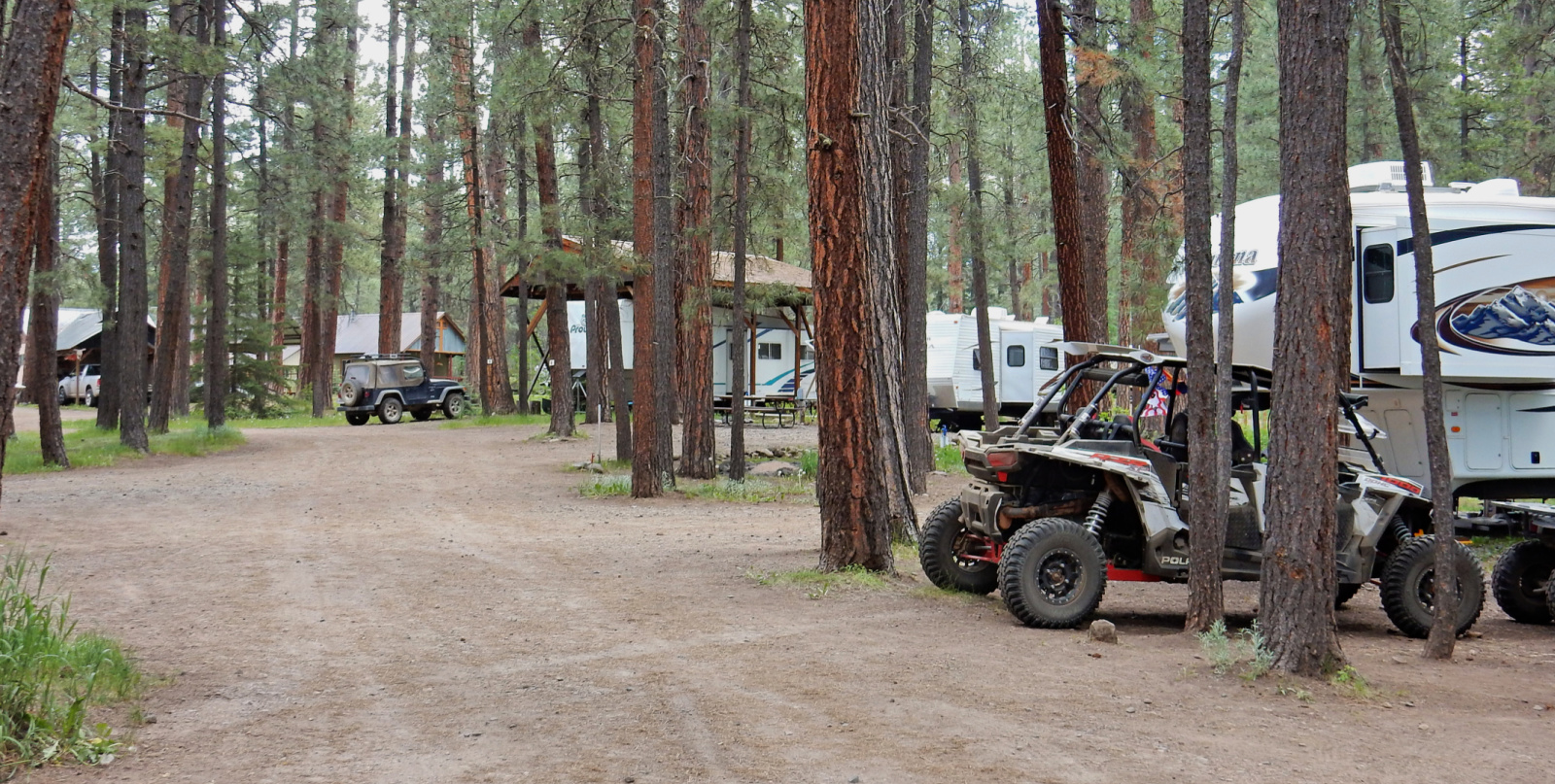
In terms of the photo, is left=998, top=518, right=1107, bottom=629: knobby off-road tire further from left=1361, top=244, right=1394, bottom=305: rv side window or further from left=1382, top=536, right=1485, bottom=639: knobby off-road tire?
left=1361, top=244, right=1394, bottom=305: rv side window

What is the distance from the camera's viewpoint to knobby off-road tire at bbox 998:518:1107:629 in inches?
279

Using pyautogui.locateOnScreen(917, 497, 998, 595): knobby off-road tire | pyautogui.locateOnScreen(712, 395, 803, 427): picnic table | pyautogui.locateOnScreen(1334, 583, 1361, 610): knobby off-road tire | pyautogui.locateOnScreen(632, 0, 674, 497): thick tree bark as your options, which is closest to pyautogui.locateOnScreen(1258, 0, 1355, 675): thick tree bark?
pyautogui.locateOnScreen(1334, 583, 1361, 610): knobby off-road tire

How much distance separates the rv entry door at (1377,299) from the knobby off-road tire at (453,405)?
25.7 metres

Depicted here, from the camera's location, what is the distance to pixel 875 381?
862cm

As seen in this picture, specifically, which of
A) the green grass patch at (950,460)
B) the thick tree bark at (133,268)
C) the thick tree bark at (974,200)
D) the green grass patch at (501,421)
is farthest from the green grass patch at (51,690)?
the green grass patch at (501,421)

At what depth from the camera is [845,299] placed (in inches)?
333

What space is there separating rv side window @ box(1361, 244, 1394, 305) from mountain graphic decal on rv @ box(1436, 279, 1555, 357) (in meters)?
0.55

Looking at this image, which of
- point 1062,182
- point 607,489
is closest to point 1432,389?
point 1062,182

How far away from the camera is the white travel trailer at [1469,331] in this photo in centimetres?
1124

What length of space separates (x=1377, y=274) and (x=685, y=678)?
9.08 m

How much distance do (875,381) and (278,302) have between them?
30.9 m

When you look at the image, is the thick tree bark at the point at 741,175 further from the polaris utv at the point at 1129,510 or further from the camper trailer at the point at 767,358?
the camper trailer at the point at 767,358

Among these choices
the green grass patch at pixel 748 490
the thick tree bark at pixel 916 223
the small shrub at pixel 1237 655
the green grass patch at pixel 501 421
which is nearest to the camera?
the small shrub at pixel 1237 655

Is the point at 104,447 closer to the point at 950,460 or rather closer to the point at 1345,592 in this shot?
the point at 950,460
